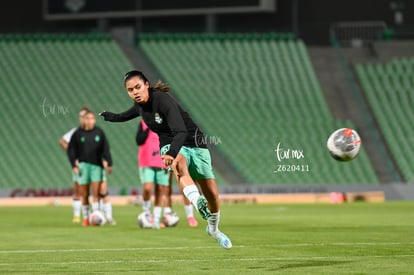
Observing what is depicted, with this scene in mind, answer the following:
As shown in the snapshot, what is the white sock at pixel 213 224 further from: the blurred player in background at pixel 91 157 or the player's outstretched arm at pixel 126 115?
the blurred player in background at pixel 91 157

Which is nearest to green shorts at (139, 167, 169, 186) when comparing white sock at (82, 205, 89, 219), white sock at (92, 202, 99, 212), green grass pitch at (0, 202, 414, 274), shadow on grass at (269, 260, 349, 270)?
green grass pitch at (0, 202, 414, 274)

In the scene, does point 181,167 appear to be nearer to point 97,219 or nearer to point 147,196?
point 147,196

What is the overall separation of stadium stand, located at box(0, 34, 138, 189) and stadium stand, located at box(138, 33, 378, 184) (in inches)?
97.9

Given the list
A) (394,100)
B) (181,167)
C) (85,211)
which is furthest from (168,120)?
(394,100)

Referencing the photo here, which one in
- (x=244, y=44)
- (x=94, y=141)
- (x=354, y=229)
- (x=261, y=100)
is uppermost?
(x=244, y=44)

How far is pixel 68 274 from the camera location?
1091 centimetres

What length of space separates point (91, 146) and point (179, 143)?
10.5 m

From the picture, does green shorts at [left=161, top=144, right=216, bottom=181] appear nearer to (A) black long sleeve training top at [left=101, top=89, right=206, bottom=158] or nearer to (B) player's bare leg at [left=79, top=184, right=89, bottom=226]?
(A) black long sleeve training top at [left=101, top=89, right=206, bottom=158]

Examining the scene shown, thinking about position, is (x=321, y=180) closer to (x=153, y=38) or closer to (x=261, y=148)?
(x=261, y=148)

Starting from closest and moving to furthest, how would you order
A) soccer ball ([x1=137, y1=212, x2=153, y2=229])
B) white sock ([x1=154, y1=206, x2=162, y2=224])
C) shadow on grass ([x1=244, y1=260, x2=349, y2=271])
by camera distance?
shadow on grass ([x1=244, y1=260, x2=349, y2=271])
soccer ball ([x1=137, y1=212, x2=153, y2=229])
white sock ([x1=154, y1=206, x2=162, y2=224])

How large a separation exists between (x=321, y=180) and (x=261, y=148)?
3050mm

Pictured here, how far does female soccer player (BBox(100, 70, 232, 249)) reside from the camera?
12.5m

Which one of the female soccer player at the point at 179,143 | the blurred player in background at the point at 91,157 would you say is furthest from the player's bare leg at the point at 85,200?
the female soccer player at the point at 179,143

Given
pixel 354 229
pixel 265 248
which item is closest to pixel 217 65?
pixel 354 229
